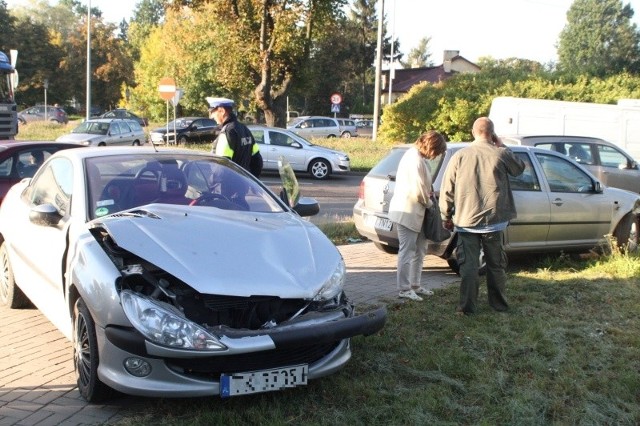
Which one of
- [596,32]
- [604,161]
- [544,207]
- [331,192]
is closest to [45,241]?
[544,207]

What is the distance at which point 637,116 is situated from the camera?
17.0 m

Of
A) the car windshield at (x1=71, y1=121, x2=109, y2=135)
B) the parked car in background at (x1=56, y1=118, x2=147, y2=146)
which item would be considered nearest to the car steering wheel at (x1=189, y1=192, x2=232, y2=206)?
the parked car in background at (x1=56, y1=118, x2=147, y2=146)

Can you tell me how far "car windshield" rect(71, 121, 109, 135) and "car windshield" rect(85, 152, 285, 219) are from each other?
20554 mm

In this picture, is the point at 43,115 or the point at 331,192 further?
the point at 43,115

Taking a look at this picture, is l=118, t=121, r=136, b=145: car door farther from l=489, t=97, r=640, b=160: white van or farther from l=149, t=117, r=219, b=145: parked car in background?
l=489, t=97, r=640, b=160: white van

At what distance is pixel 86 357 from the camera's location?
4.22m

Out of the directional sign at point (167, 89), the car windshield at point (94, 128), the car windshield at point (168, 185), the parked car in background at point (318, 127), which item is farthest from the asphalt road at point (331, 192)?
the parked car in background at point (318, 127)

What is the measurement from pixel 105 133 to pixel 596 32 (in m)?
89.4

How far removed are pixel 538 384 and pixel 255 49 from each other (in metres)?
26.0

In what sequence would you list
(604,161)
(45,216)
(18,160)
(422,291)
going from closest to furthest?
1. (45,216)
2. (422,291)
3. (18,160)
4. (604,161)

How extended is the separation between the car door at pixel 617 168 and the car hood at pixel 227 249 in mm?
10488

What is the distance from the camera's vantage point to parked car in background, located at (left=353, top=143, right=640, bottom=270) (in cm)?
817

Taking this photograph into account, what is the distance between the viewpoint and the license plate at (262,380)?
12.4 feet

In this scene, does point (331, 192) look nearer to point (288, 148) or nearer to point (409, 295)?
point (288, 148)
